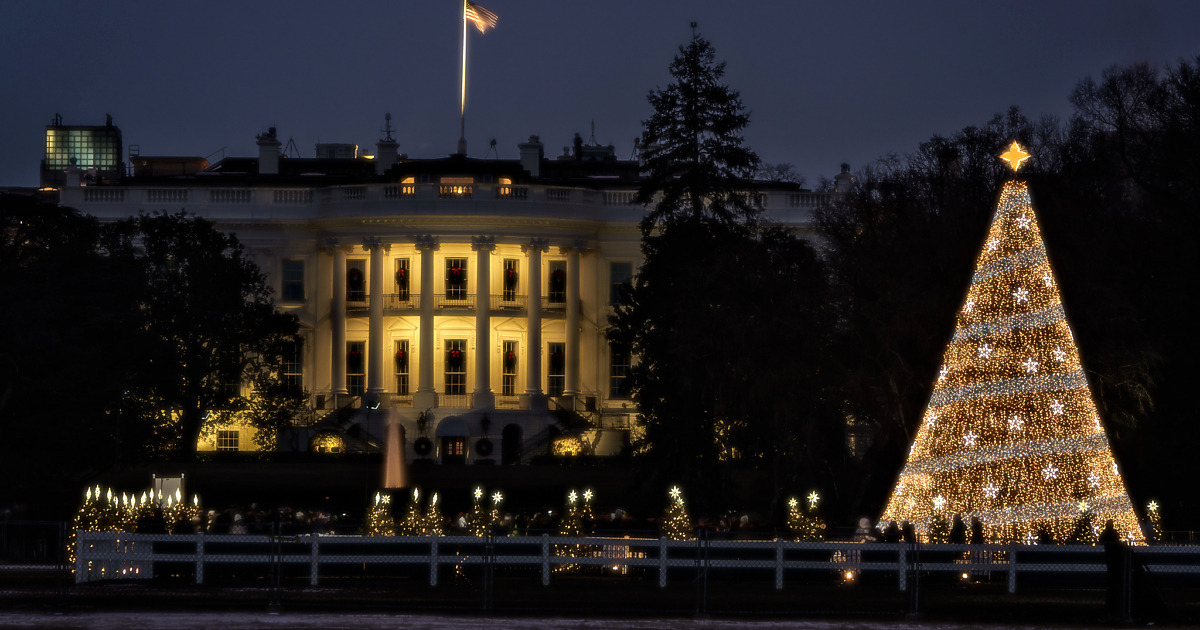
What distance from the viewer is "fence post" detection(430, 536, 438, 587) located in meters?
32.4

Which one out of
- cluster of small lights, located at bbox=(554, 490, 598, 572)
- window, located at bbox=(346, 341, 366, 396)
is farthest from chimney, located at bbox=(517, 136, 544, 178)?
cluster of small lights, located at bbox=(554, 490, 598, 572)

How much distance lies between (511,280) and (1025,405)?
5448 cm

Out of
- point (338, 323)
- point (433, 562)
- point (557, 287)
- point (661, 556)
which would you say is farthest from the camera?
point (557, 287)

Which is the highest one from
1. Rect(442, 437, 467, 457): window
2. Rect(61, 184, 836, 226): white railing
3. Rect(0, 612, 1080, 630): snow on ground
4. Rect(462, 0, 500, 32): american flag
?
Rect(462, 0, 500, 32): american flag

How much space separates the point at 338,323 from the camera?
3396 inches

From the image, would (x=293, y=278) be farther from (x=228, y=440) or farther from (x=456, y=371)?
(x=228, y=440)

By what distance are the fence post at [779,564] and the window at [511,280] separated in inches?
2125

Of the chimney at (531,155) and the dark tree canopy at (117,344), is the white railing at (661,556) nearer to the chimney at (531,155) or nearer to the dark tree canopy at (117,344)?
the dark tree canopy at (117,344)

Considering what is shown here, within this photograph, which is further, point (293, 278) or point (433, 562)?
point (293, 278)

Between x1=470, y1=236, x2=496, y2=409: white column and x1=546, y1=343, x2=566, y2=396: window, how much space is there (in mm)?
Answer: 2952

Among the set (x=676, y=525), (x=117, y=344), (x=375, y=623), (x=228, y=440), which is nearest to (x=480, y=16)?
(x=228, y=440)

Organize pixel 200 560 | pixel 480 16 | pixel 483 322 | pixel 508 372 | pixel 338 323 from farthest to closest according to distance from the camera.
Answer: pixel 338 323, pixel 508 372, pixel 483 322, pixel 480 16, pixel 200 560

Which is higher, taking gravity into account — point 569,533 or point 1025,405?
point 1025,405

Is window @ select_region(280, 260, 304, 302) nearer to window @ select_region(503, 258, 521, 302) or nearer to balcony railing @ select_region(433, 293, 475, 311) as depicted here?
balcony railing @ select_region(433, 293, 475, 311)
